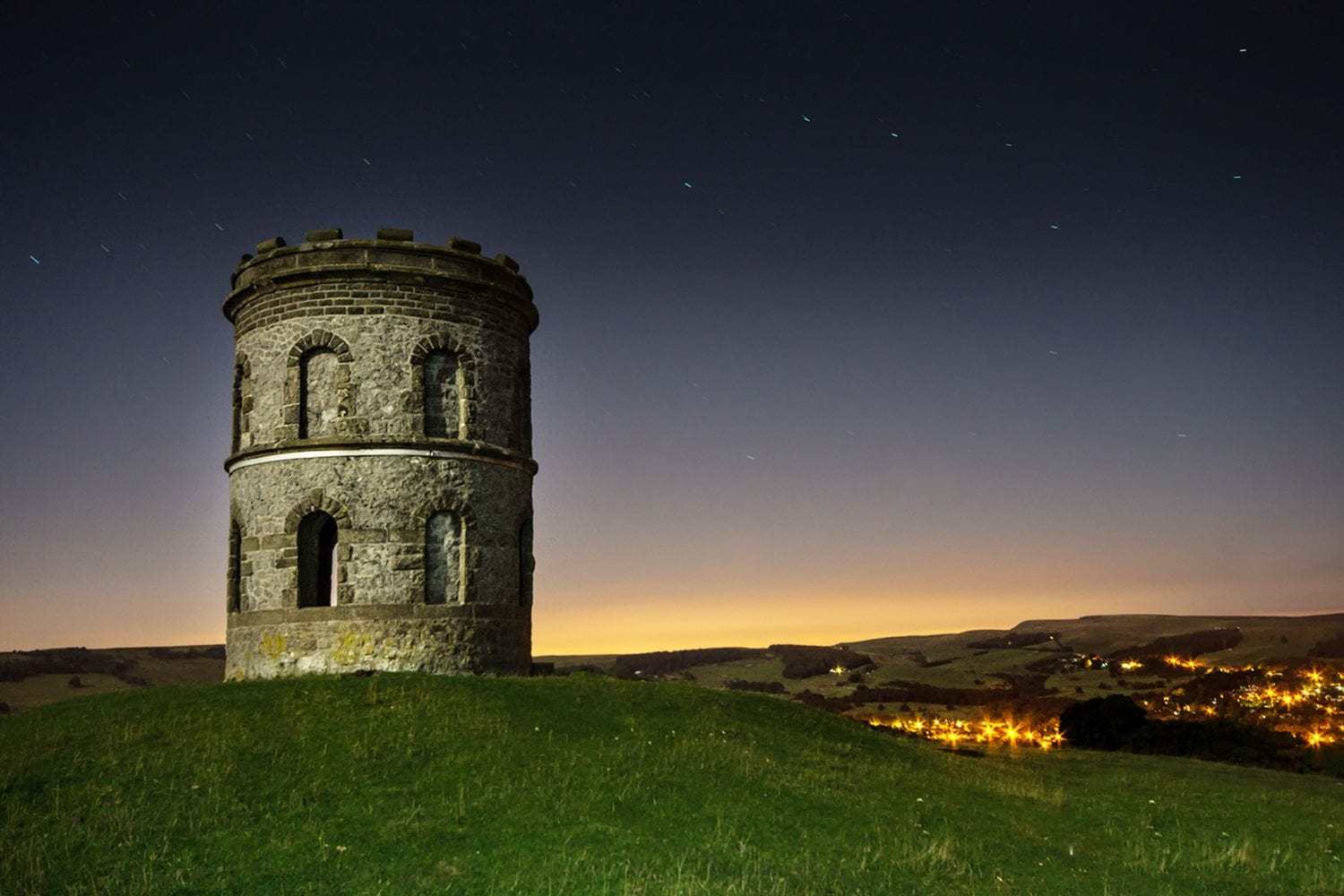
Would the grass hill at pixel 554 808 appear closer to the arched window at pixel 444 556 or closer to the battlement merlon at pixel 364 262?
the arched window at pixel 444 556

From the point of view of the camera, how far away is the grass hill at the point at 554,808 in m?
10.6

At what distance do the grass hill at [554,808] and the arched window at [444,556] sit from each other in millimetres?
3322

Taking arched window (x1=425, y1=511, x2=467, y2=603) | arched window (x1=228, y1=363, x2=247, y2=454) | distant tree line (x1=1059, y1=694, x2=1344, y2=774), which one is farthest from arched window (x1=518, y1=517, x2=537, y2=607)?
distant tree line (x1=1059, y1=694, x2=1344, y2=774)

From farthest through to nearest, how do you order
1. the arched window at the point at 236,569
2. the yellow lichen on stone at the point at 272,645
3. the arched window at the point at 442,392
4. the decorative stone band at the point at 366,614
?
the arched window at the point at 442,392
the arched window at the point at 236,569
the yellow lichen on stone at the point at 272,645
the decorative stone band at the point at 366,614

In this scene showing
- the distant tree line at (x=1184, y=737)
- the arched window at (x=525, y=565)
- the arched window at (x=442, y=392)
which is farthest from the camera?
the distant tree line at (x=1184, y=737)

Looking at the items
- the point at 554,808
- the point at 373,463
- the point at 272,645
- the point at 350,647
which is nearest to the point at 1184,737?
the point at 554,808

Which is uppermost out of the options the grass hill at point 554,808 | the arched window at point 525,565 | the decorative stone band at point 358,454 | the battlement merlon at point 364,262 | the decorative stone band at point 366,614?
the battlement merlon at point 364,262

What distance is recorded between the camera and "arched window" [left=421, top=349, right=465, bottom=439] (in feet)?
75.7

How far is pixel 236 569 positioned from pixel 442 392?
6396mm

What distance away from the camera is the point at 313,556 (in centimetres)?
2262

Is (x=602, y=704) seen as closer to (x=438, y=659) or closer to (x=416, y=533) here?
(x=438, y=659)

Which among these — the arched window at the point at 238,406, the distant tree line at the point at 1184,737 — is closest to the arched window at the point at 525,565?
the arched window at the point at 238,406

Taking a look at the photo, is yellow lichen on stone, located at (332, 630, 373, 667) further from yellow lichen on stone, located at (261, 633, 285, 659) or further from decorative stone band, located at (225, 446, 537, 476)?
decorative stone band, located at (225, 446, 537, 476)

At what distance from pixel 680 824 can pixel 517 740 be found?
4139 mm
